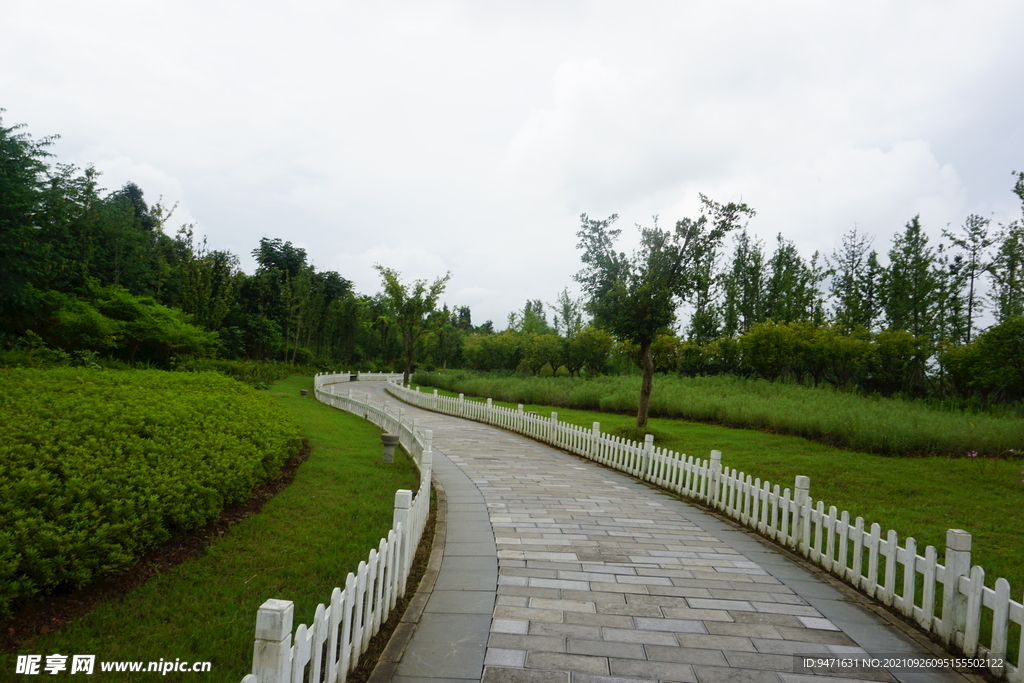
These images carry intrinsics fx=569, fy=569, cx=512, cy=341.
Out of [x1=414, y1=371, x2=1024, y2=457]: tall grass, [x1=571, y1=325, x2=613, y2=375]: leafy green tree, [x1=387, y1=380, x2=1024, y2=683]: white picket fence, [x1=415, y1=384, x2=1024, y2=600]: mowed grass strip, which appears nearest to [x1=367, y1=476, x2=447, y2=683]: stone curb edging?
[x1=387, y1=380, x2=1024, y2=683]: white picket fence

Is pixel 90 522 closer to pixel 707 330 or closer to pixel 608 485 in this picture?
pixel 608 485

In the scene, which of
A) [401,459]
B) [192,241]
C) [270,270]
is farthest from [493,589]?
[270,270]

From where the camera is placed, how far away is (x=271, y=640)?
7.91 feet

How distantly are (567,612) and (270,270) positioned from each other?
5461 centimetres

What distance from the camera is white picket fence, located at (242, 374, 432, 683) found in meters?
2.41

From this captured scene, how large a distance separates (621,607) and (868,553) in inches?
166

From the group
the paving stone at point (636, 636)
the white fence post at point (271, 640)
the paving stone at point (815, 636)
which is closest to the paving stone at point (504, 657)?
the paving stone at point (636, 636)

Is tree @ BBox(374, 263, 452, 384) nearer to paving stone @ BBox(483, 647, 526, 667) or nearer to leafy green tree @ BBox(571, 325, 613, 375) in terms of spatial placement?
leafy green tree @ BBox(571, 325, 613, 375)

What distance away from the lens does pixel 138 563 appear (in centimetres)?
504

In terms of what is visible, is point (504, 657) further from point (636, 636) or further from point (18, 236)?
point (18, 236)

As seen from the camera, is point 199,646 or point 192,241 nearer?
point 199,646

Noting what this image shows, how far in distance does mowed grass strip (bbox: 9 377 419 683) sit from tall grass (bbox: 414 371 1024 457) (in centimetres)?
1347

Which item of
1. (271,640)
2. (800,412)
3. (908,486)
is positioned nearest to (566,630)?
(271,640)

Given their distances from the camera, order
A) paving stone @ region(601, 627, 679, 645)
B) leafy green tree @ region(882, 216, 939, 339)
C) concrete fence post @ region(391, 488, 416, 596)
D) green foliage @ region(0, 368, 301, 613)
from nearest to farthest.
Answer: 1. paving stone @ region(601, 627, 679, 645)
2. green foliage @ region(0, 368, 301, 613)
3. concrete fence post @ region(391, 488, 416, 596)
4. leafy green tree @ region(882, 216, 939, 339)
